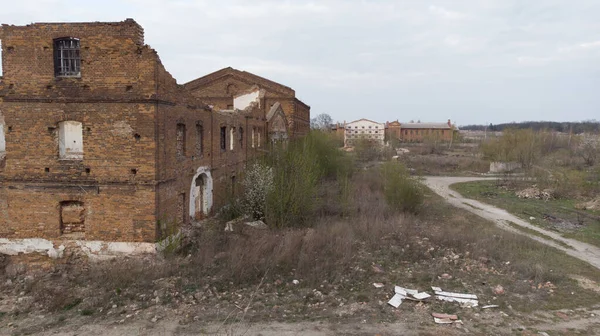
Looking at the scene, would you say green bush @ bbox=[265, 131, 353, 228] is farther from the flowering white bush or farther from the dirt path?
the dirt path

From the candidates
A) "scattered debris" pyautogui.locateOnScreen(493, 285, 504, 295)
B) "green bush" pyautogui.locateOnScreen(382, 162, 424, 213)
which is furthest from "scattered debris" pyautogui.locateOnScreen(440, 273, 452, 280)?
"green bush" pyautogui.locateOnScreen(382, 162, 424, 213)

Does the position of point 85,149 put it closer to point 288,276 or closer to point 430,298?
point 288,276

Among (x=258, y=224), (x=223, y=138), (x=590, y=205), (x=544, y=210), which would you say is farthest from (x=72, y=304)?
(x=590, y=205)

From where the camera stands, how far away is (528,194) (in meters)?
27.7

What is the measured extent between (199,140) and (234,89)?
15.0 m

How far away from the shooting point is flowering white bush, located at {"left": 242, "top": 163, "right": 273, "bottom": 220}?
1537 cm

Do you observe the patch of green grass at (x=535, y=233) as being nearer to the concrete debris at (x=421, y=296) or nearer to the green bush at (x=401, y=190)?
the green bush at (x=401, y=190)

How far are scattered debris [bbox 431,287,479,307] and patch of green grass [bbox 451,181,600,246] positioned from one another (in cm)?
938

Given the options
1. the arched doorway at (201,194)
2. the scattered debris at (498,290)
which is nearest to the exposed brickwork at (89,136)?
the arched doorway at (201,194)

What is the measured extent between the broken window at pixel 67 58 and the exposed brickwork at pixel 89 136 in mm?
174

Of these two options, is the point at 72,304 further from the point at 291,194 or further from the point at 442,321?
the point at 442,321

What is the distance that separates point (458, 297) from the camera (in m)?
9.68

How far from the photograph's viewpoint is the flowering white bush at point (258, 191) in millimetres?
15367

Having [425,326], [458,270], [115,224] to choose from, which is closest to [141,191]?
[115,224]
